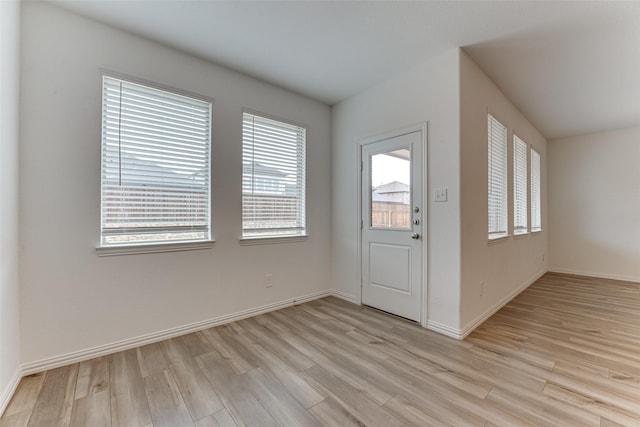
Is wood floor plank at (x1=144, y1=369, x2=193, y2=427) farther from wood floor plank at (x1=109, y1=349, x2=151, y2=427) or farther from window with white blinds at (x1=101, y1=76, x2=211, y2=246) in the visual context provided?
window with white blinds at (x1=101, y1=76, x2=211, y2=246)

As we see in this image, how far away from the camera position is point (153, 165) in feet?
8.02

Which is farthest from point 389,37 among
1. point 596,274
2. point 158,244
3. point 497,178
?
point 596,274

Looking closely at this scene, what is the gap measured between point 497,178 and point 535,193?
227cm

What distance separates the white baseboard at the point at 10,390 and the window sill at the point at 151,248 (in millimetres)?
871

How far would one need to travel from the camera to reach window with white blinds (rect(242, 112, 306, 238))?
10.0 ft

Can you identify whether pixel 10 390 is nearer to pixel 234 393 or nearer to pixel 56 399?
pixel 56 399

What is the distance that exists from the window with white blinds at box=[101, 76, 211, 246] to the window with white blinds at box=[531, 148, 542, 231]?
519 centimetres

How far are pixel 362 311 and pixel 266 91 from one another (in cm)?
282

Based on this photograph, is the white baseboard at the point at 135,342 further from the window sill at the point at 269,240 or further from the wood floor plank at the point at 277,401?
the wood floor plank at the point at 277,401

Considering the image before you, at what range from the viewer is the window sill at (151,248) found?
2.21 metres

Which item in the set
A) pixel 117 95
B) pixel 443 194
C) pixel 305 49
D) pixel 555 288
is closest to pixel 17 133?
pixel 117 95

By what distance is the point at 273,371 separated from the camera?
6.57ft

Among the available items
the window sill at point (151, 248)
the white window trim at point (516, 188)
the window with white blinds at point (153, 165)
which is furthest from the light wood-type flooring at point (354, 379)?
the white window trim at point (516, 188)

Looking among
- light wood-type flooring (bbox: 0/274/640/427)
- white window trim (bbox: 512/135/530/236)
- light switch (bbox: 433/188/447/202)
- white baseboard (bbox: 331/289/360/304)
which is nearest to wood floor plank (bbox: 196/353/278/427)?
light wood-type flooring (bbox: 0/274/640/427)
